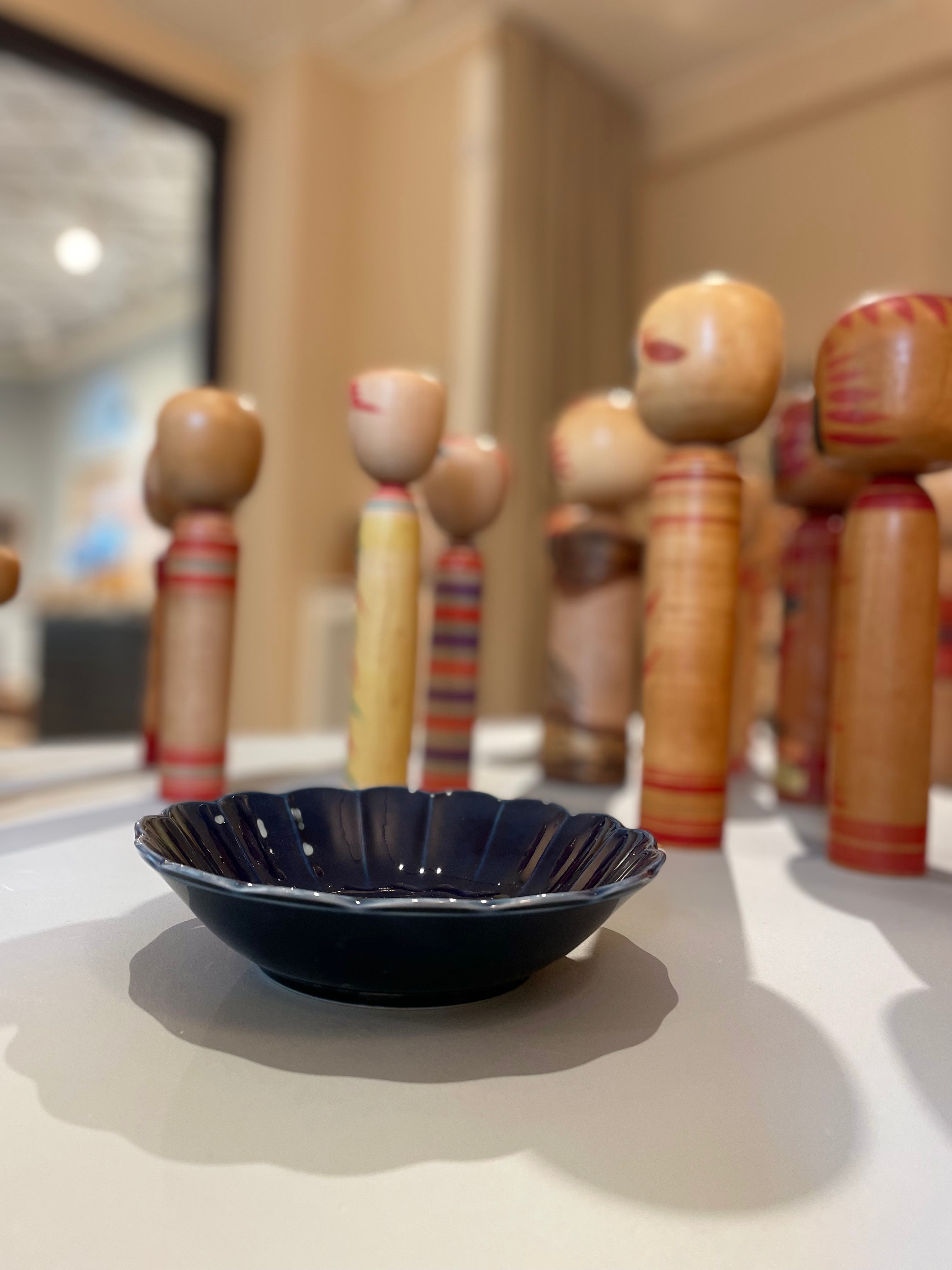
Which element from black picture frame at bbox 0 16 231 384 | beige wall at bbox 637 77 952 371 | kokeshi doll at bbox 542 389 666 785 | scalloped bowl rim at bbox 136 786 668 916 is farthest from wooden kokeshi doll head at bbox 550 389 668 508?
black picture frame at bbox 0 16 231 384

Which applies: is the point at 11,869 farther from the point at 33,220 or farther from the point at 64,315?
the point at 64,315

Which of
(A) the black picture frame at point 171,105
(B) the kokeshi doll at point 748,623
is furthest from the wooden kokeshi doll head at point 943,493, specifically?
(A) the black picture frame at point 171,105

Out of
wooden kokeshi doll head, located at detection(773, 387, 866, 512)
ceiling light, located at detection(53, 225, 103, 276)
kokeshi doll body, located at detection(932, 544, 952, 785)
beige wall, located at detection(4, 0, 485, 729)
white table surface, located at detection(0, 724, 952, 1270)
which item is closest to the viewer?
white table surface, located at detection(0, 724, 952, 1270)

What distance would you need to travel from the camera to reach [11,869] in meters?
0.44

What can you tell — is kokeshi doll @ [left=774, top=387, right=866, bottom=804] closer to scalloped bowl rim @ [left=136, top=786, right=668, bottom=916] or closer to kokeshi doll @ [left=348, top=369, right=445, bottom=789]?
kokeshi doll @ [left=348, top=369, right=445, bottom=789]

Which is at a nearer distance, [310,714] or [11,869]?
[11,869]

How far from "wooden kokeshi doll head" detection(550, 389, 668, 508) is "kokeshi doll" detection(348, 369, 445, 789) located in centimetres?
18

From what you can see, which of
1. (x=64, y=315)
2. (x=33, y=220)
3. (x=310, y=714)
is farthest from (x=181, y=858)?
(x=64, y=315)

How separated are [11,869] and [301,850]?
14 cm

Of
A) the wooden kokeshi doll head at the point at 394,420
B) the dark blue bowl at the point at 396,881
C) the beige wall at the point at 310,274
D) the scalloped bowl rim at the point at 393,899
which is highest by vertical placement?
the beige wall at the point at 310,274

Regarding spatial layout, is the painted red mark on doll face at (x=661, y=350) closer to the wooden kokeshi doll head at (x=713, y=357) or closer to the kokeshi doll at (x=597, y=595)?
the wooden kokeshi doll head at (x=713, y=357)

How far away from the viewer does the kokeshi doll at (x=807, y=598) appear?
2.21ft

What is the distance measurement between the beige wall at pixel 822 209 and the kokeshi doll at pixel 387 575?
6.98 ft

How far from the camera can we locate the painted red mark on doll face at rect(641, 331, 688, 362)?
1.76 feet
